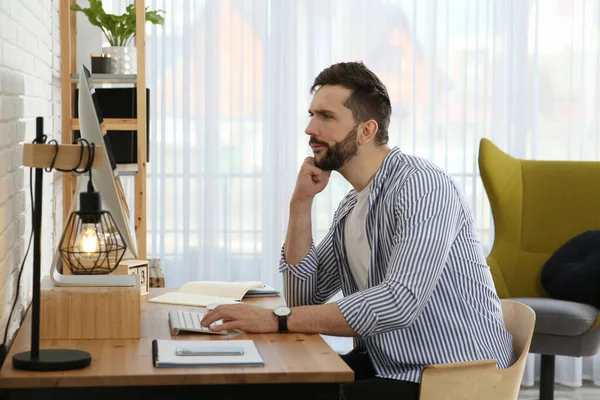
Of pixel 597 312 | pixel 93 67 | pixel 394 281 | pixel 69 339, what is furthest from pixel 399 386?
pixel 93 67

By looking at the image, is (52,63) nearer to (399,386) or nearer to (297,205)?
(297,205)

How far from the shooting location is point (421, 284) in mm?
1991

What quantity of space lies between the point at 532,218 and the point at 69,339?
266cm

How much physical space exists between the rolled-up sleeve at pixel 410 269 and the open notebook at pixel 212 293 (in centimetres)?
48

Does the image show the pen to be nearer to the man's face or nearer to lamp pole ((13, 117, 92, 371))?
lamp pole ((13, 117, 92, 371))

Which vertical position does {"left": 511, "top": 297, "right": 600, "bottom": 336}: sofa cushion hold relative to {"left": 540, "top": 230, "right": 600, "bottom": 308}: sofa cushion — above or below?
below

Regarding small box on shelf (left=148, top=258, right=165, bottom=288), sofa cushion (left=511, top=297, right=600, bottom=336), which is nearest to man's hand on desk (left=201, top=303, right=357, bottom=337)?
small box on shelf (left=148, top=258, right=165, bottom=288)

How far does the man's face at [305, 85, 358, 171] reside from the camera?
2305 millimetres

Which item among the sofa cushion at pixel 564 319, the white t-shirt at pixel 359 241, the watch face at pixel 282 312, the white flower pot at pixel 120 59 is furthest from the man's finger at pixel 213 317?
the sofa cushion at pixel 564 319

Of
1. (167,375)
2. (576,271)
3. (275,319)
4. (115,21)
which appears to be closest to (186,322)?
(275,319)

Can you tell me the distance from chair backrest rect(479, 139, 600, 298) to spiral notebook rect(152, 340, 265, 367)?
2302 millimetres

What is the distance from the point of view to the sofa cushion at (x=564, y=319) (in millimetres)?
3338

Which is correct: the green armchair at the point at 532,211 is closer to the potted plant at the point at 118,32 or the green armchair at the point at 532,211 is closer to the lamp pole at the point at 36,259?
the potted plant at the point at 118,32

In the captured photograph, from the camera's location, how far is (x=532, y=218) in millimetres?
3945
